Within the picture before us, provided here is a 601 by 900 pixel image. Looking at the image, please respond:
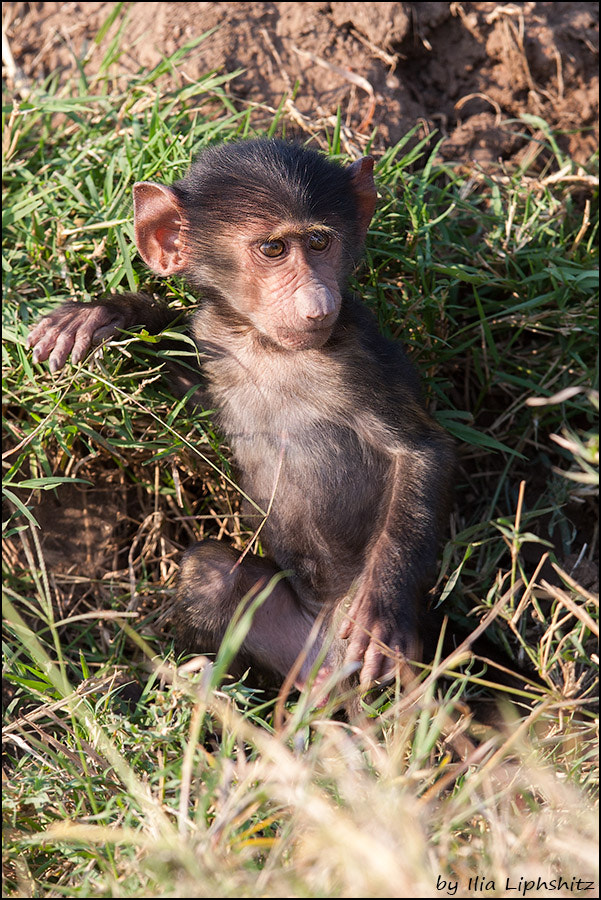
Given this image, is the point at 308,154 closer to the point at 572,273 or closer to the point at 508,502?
the point at 572,273

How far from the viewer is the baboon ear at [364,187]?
3.62 meters

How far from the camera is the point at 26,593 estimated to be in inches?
157

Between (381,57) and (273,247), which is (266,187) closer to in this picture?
(273,247)

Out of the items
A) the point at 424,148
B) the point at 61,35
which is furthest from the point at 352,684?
the point at 61,35

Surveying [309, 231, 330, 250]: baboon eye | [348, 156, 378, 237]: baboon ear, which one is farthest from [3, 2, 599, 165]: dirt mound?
[309, 231, 330, 250]: baboon eye

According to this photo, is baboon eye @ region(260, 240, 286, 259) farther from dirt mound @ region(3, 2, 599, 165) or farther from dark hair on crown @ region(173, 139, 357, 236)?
dirt mound @ region(3, 2, 599, 165)

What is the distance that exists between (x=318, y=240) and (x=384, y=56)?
6.88 feet

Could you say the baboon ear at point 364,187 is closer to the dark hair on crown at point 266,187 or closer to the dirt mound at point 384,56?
the dark hair on crown at point 266,187

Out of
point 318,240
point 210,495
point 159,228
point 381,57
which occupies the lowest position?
point 210,495

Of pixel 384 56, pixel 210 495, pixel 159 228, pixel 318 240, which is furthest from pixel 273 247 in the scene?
pixel 384 56

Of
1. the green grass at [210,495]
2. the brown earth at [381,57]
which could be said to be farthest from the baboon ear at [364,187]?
the brown earth at [381,57]

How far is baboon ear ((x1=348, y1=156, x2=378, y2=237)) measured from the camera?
362 centimetres

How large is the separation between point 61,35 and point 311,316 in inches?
117

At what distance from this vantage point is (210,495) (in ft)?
13.5
